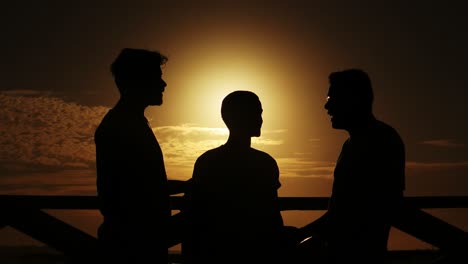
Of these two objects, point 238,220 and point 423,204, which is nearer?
point 238,220

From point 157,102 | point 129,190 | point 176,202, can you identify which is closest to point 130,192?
point 129,190

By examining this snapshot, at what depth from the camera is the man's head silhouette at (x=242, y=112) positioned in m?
3.45

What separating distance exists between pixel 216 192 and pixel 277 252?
504 mm

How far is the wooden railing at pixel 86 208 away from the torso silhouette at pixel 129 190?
25cm

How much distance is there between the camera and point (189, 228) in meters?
3.57

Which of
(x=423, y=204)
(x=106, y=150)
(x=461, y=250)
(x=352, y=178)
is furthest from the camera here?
(x=423, y=204)

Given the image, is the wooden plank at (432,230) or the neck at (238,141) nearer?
the neck at (238,141)

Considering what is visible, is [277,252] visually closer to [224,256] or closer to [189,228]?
[224,256]

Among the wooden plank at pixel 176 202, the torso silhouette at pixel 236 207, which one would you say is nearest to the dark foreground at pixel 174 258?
the wooden plank at pixel 176 202

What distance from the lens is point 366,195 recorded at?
11.0ft

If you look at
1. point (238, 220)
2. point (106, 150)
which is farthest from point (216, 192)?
point (106, 150)

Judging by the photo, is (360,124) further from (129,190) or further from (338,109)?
(129,190)

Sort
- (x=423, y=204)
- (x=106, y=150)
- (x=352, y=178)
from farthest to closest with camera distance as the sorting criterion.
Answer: (x=423, y=204)
(x=106, y=150)
(x=352, y=178)

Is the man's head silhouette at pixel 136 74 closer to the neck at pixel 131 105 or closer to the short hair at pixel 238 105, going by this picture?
the neck at pixel 131 105
